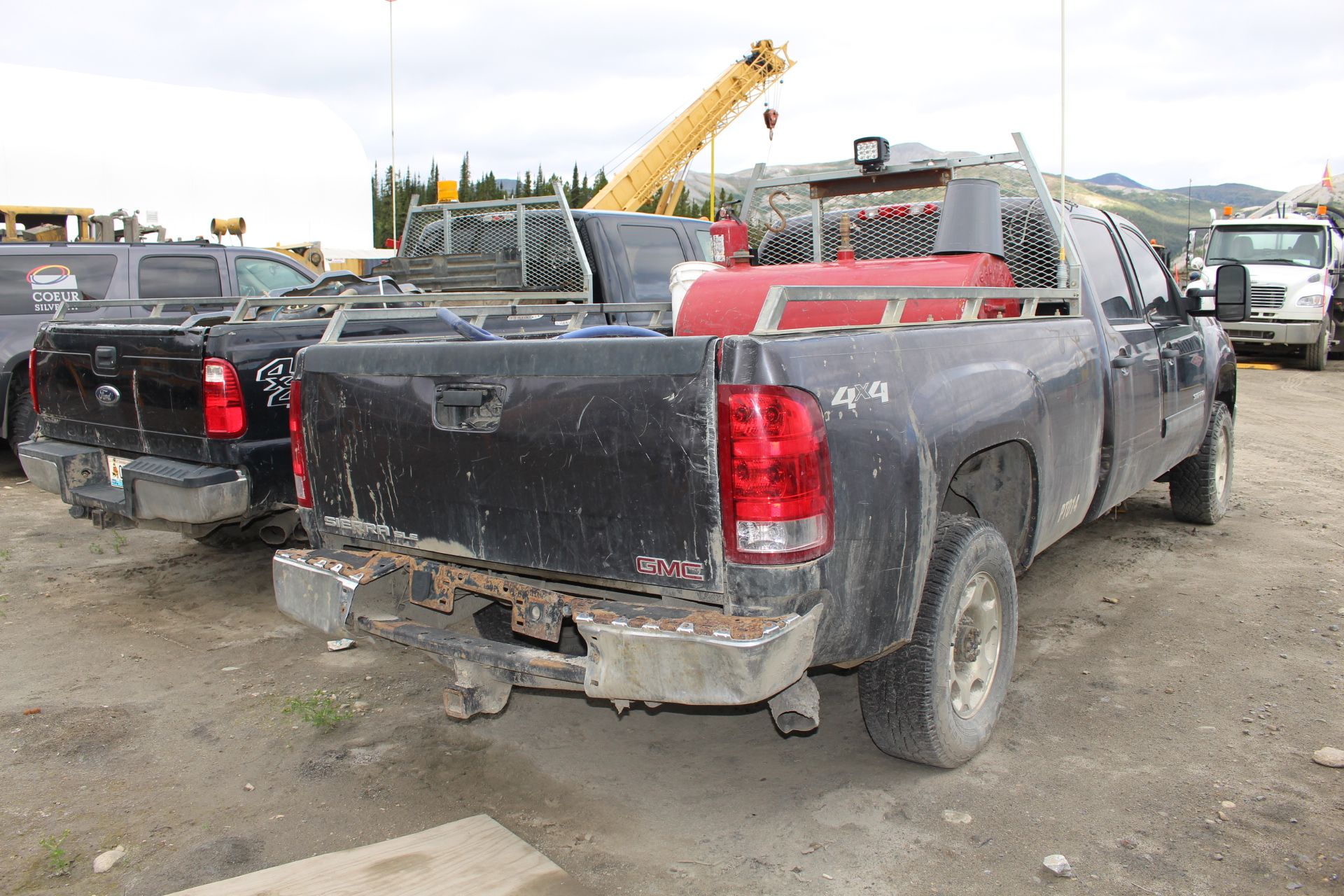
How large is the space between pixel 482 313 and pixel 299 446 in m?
1.34

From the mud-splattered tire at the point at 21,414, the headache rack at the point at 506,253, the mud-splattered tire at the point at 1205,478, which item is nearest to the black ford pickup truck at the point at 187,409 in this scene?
the headache rack at the point at 506,253

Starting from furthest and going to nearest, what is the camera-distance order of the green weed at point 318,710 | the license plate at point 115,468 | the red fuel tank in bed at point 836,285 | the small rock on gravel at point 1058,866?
the license plate at point 115,468 → the red fuel tank in bed at point 836,285 → the green weed at point 318,710 → the small rock on gravel at point 1058,866

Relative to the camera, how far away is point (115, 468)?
16.2 ft

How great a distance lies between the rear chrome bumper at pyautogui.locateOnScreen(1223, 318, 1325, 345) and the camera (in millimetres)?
15219

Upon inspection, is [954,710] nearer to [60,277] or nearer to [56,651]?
[56,651]

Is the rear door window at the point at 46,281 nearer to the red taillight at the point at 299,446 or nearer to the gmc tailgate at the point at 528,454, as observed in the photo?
the red taillight at the point at 299,446

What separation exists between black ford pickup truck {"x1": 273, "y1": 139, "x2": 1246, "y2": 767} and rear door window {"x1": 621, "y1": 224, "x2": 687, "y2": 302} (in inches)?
116

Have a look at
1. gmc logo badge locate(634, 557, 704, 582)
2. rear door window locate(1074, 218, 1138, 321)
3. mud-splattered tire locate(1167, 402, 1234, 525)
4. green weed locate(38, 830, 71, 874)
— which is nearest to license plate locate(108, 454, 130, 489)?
green weed locate(38, 830, 71, 874)

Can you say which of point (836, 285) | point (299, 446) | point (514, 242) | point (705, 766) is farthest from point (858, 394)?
point (514, 242)

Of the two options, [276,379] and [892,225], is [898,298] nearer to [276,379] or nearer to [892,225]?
[892,225]

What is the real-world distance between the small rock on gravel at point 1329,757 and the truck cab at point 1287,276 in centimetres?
1248

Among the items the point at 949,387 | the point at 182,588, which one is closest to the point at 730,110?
the point at 182,588

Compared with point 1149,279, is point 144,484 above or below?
below

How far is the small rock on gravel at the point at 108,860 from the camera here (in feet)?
9.20
